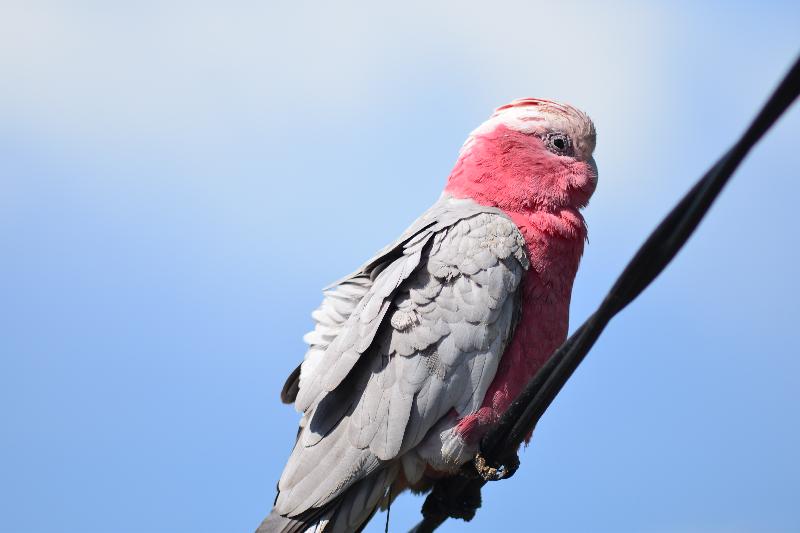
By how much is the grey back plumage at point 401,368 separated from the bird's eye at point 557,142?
3.07 feet

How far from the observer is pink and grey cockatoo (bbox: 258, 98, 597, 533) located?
4.82 metres

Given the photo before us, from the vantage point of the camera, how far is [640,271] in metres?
2.99

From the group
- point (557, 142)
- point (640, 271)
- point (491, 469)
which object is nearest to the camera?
point (640, 271)

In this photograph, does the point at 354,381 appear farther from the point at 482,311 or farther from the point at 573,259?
the point at 573,259

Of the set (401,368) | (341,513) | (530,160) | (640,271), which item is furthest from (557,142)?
(640,271)

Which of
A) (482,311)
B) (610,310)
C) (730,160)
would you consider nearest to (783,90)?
(730,160)

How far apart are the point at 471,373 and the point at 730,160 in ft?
8.62

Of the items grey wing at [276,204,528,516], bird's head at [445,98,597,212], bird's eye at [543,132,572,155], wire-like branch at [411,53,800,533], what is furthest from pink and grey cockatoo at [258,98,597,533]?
bird's eye at [543,132,572,155]

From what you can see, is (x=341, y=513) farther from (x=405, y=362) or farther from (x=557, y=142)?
(x=557, y=142)

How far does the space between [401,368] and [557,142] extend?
1989mm

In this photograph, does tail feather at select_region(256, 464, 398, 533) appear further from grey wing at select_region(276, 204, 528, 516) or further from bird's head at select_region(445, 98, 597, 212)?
bird's head at select_region(445, 98, 597, 212)

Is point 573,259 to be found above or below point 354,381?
above

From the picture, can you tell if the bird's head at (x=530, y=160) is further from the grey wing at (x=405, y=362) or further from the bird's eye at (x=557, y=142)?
the grey wing at (x=405, y=362)

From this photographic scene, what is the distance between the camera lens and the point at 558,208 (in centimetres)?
550
